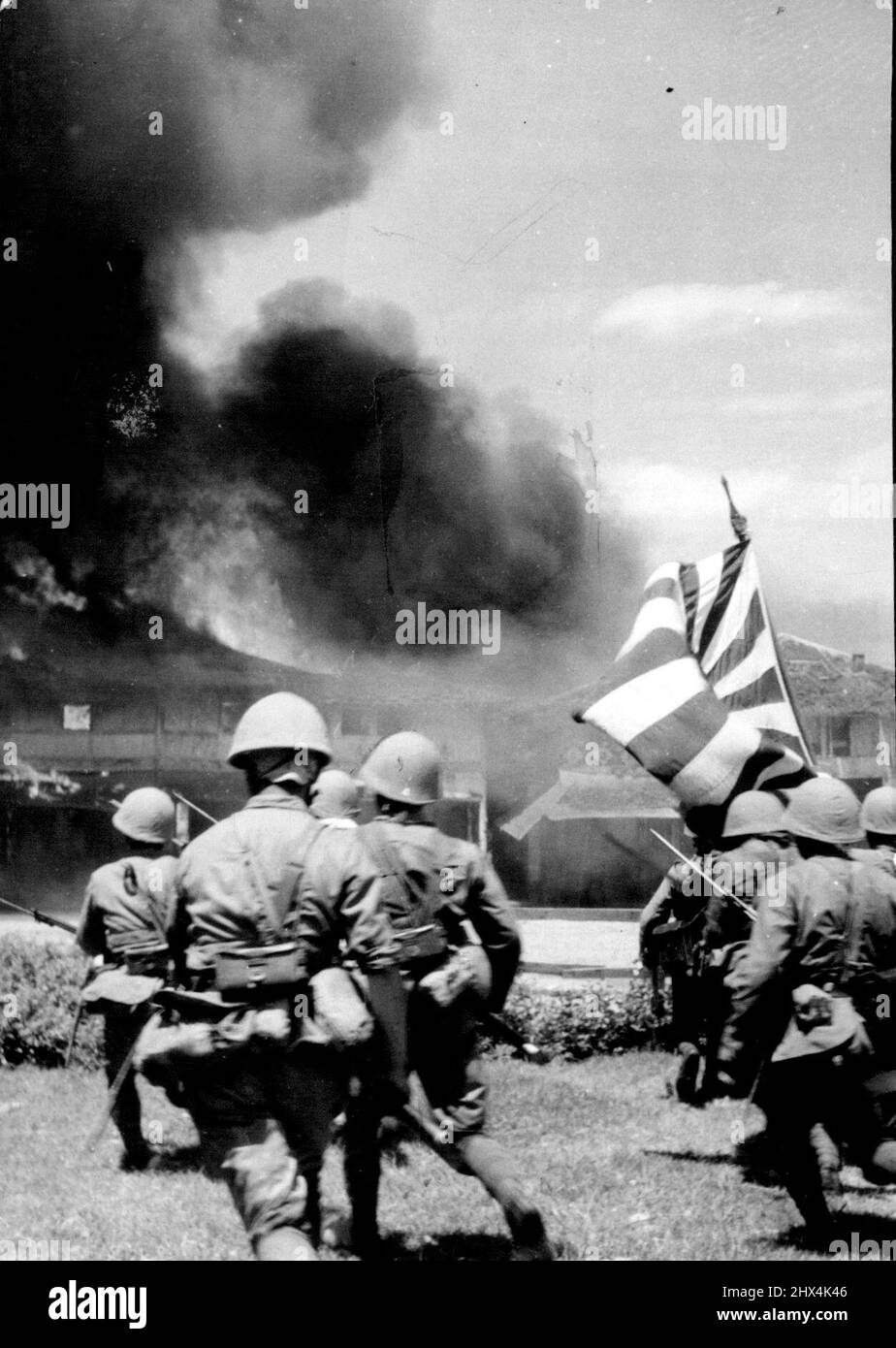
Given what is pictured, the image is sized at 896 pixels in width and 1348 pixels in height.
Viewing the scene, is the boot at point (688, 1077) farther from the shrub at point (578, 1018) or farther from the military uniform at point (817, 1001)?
the military uniform at point (817, 1001)

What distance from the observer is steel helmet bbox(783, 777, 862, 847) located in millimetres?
5301

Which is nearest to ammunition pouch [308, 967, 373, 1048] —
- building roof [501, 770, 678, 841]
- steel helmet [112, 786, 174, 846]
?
steel helmet [112, 786, 174, 846]

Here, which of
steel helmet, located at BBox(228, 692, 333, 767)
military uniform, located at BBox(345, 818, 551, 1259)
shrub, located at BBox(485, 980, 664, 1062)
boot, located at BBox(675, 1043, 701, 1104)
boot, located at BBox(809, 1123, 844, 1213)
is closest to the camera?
steel helmet, located at BBox(228, 692, 333, 767)

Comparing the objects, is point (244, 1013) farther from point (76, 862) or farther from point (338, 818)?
point (76, 862)

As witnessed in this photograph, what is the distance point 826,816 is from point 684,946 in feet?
6.87

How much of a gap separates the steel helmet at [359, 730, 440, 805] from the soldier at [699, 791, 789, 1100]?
1.88 m

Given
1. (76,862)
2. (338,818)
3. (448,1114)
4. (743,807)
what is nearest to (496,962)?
(448,1114)

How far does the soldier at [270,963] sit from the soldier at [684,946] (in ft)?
9.42

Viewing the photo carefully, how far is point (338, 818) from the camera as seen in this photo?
250 inches

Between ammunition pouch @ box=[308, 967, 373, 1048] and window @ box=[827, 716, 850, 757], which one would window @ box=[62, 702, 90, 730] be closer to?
ammunition pouch @ box=[308, 967, 373, 1048]

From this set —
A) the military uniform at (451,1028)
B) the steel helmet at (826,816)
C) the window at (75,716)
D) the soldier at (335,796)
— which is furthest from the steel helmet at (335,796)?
the steel helmet at (826,816)

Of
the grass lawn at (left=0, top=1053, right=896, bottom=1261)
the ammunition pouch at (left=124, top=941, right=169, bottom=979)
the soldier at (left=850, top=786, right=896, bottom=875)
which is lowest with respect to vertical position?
the grass lawn at (left=0, top=1053, right=896, bottom=1261)

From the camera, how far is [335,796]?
6.61 metres

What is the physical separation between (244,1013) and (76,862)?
10.0ft
